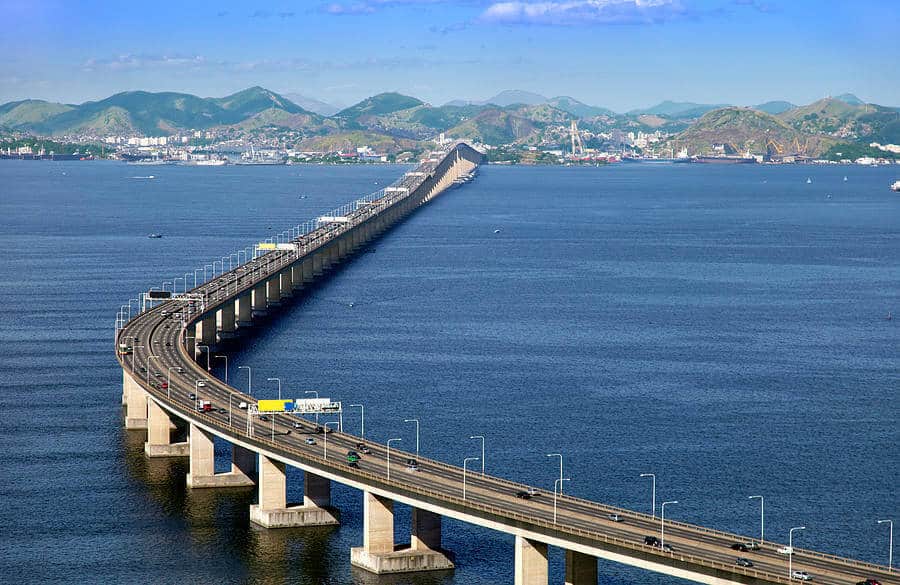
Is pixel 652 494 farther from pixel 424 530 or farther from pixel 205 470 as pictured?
pixel 205 470

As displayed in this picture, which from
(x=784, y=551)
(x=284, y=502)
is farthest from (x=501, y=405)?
(x=784, y=551)

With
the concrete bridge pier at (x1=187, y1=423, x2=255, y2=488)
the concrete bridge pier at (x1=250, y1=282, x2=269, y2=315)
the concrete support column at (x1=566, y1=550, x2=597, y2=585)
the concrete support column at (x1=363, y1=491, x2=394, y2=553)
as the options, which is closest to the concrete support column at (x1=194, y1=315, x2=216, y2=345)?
the concrete bridge pier at (x1=250, y1=282, x2=269, y2=315)

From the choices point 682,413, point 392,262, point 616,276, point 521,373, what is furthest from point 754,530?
point 392,262

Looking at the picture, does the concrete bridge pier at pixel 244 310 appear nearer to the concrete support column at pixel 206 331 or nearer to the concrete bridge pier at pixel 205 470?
the concrete support column at pixel 206 331

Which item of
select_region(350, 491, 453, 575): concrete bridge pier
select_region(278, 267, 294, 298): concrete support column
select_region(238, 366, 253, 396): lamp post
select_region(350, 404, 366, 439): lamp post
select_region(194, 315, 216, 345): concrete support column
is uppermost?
select_region(278, 267, 294, 298): concrete support column

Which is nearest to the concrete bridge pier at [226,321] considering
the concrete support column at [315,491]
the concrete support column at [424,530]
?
the concrete support column at [315,491]

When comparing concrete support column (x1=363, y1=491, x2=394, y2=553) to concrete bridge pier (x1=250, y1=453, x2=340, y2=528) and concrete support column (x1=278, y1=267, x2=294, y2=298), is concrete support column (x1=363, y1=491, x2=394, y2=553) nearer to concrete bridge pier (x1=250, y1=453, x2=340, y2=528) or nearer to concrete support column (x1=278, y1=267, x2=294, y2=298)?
concrete bridge pier (x1=250, y1=453, x2=340, y2=528)
